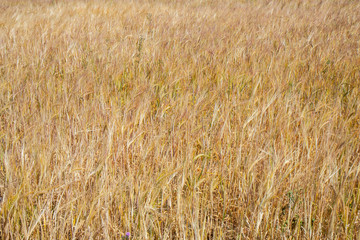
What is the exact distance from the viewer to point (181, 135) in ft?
4.50

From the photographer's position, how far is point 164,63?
229 centimetres

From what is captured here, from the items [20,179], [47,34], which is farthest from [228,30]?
[20,179]

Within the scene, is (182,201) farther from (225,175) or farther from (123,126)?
(123,126)

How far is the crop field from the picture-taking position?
935mm

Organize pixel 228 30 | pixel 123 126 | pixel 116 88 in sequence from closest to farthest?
1. pixel 123 126
2. pixel 116 88
3. pixel 228 30

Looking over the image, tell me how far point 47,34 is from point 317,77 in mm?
2823

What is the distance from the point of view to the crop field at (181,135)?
36.8 inches

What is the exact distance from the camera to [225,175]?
3.75 ft

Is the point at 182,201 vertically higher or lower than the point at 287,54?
lower

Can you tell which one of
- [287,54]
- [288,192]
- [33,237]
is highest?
[287,54]

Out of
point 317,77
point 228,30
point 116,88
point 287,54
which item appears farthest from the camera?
point 228,30

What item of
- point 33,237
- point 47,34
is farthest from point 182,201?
point 47,34

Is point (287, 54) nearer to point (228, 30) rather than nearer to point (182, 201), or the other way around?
point (228, 30)

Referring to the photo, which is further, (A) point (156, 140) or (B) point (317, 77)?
(B) point (317, 77)
